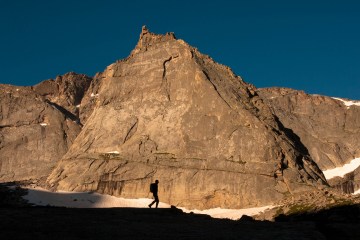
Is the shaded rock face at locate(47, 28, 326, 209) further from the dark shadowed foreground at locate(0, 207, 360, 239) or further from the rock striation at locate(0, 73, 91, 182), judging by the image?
the dark shadowed foreground at locate(0, 207, 360, 239)

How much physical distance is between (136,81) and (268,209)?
108 ft

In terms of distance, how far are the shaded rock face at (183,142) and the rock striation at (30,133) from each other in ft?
120

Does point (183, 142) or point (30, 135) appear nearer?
point (183, 142)

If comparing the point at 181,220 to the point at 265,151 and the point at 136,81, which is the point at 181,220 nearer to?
the point at 265,151

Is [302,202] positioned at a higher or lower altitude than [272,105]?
lower

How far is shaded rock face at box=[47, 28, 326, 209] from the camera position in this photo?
2901 inches

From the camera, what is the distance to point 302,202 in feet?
208

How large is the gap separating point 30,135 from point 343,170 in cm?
7826

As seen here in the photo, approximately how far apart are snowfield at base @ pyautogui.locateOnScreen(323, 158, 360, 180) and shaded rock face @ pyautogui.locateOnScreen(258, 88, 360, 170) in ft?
3.92

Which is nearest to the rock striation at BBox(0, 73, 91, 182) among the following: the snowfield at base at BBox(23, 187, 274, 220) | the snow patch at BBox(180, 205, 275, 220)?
the snowfield at base at BBox(23, 187, 274, 220)

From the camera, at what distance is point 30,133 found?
128 meters

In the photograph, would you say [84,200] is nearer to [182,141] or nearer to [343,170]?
[182,141]

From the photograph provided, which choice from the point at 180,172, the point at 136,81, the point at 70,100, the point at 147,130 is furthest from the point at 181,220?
the point at 70,100

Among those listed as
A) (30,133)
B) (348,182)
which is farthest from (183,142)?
(348,182)
